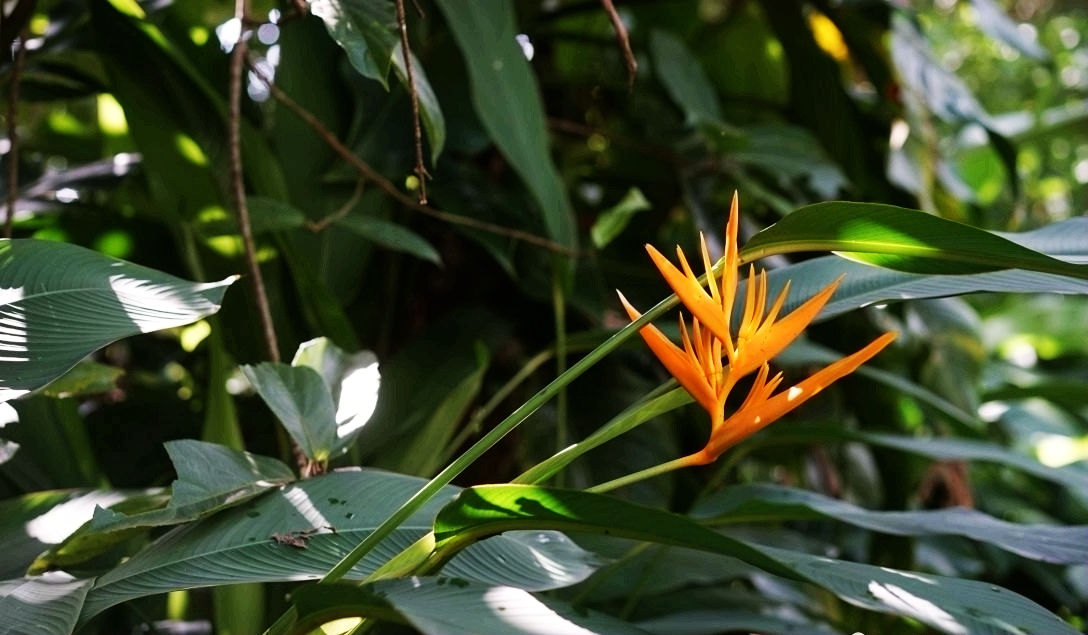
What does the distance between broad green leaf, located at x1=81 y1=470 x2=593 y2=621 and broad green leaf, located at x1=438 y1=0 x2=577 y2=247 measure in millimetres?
302

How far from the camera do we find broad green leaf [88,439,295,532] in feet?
1.12

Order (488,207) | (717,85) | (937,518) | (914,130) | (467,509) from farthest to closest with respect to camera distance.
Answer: (717,85) < (914,130) < (488,207) < (937,518) < (467,509)

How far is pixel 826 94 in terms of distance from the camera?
970mm

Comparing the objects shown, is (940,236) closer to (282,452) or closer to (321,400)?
(321,400)

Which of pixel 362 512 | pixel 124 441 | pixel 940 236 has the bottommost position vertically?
pixel 124 441

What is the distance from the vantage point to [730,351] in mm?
304

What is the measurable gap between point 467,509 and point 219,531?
0.12 m

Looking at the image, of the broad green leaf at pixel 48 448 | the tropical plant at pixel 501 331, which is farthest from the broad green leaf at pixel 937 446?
the broad green leaf at pixel 48 448

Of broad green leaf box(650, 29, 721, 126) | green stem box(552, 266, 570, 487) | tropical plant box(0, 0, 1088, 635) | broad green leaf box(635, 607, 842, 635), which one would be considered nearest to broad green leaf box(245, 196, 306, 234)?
tropical plant box(0, 0, 1088, 635)

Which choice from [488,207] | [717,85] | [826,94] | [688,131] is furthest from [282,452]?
[717,85]

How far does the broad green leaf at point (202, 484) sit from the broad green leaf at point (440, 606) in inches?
3.1

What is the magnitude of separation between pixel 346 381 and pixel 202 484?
0.32ft

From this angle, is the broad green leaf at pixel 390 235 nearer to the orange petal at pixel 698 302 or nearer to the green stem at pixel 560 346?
the green stem at pixel 560 346

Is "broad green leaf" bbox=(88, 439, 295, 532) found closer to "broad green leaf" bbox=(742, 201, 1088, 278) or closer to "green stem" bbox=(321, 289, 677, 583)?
"green stem" bbox=(321, 289, 677, 583)
